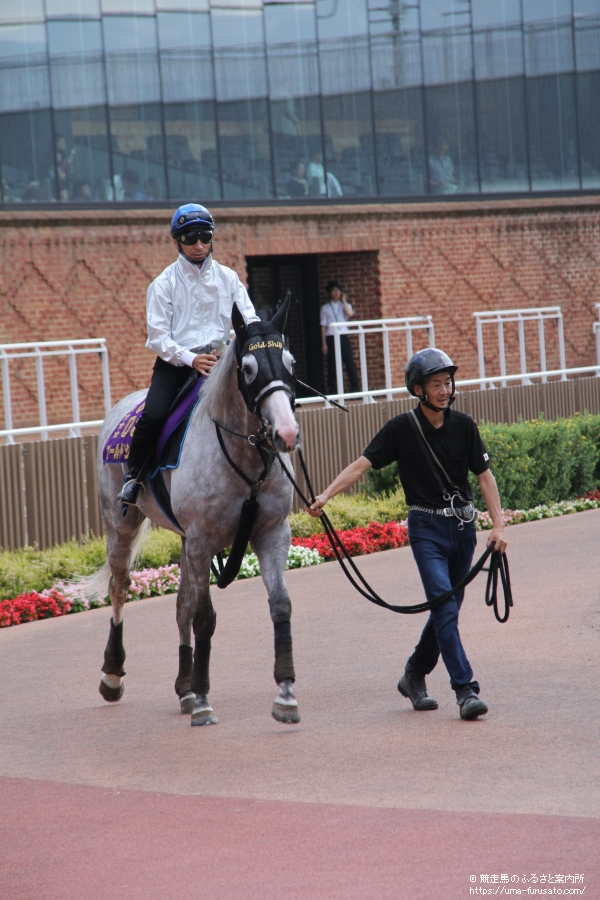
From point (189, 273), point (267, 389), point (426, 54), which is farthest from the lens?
point (426, 54)

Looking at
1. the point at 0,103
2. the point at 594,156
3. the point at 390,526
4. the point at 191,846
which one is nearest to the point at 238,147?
the point at 0,103

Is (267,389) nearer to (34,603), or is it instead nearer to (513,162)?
(34,603)

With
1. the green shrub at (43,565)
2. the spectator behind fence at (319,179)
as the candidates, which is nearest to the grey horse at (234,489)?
the green shrub at (43,565)

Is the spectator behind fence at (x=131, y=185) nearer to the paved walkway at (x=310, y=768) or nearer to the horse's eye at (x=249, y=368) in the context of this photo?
the paved walkway at (x=310, y=768)

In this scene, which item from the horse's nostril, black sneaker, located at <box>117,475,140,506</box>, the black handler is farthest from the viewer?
black sneaker, located at <box>117,475,140,506</box>

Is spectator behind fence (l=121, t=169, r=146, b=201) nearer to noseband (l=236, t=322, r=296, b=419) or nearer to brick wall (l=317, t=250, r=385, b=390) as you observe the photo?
brick wall (l=317, t=250, r=385, b=390)

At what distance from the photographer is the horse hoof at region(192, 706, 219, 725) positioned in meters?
6.88

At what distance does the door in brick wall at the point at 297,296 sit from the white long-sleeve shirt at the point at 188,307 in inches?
648

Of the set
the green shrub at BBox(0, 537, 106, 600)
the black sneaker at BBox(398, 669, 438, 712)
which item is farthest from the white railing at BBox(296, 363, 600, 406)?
the black sneaker at BBox(398, 669, 438, 712)

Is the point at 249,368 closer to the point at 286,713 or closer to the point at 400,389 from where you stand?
the point at 286,713

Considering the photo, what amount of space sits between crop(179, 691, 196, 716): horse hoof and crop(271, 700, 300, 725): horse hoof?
2.76 ft

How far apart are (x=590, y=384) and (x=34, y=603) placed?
37.0ft

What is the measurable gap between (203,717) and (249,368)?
80.6 inches

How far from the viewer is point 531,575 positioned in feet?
36.2
